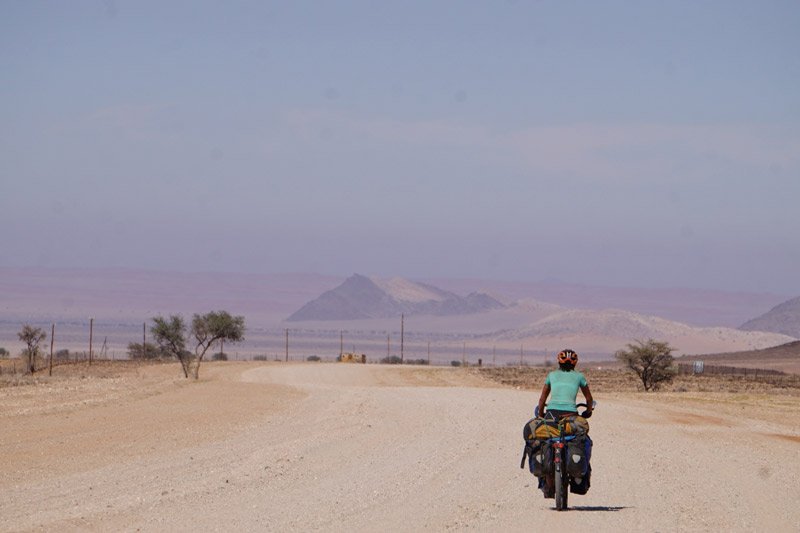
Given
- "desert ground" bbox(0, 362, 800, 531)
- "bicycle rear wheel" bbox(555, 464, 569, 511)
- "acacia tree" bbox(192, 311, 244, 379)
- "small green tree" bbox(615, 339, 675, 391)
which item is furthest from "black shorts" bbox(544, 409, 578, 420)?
"acacia tree" bbox(192, 311, 244, 379)

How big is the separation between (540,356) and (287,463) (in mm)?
166542

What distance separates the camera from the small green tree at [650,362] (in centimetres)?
6588

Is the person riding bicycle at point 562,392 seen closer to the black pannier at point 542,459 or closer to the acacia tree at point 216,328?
the black pannier at point 542,459

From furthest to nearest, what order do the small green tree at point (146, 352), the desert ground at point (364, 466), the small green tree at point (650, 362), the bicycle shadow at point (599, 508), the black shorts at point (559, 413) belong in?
the small green tree at point (146, 352)
the small green tree at point (650, 362)
the bicycle shadow at point (599, 508)
the black shorts at point (559, 413)
the desert ground at point (364, 466)

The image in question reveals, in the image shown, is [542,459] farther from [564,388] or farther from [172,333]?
[172,333]

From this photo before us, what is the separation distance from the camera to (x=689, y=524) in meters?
13.6

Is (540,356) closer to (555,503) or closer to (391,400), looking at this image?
(391,400)

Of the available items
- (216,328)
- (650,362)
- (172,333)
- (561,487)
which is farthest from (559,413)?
(172,333)

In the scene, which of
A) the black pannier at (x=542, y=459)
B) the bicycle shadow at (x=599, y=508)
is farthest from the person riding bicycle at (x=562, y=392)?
the bicycle shadow at (x=599, y=508)

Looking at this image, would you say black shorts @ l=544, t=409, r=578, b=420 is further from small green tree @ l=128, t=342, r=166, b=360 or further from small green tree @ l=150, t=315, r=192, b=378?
small green tree @ l=128, t=342, r=166, b=360

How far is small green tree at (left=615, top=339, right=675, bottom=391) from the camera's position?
65.9 m

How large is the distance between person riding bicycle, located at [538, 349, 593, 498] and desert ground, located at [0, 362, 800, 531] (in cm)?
107

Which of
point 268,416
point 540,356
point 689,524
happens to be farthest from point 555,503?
point 540,356

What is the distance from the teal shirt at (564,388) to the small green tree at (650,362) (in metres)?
51.6
